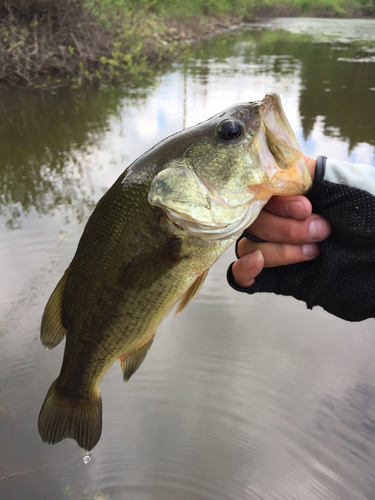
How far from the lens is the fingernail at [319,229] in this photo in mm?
1615

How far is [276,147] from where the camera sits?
1305 millimetres

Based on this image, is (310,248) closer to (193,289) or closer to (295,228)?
(295,228)

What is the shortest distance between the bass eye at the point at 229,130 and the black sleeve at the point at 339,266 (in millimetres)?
386

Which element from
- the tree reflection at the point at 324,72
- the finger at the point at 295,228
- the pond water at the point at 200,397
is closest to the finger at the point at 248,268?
the finger at the point at 295,228

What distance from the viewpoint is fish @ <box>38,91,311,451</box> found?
1341mm

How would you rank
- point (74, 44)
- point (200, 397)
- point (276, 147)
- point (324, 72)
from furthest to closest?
point (324, 72)
point (74, 44)
point (200, 397)
point (276, 147)

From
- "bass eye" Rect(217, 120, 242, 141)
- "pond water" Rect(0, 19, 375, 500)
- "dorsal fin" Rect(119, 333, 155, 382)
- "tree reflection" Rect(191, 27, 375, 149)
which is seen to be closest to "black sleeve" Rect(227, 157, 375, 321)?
"bass eye" Rect(217, 120, 242, 141)

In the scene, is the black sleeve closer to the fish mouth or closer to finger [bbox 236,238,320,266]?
finger [bbox 236,238,320,266]

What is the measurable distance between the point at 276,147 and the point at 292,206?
0.29 meters

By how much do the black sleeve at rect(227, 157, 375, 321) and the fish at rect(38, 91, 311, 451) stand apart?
0.19 metres

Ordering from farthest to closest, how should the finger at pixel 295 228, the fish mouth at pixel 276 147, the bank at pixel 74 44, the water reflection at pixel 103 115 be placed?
1. the bank at pixel 74 44
2. the water reflection at pixel 103 115
3. the finger at pixel 295 228
4. the fish mouth at pixel 276 147

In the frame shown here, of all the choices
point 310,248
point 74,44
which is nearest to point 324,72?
point 74,44

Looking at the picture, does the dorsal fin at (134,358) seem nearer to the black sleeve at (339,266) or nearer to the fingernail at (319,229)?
the black sleeve at (339,266)

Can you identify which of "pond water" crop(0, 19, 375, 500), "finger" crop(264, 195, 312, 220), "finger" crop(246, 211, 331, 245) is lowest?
"pond water" crop(0, 19, 375, 500)
